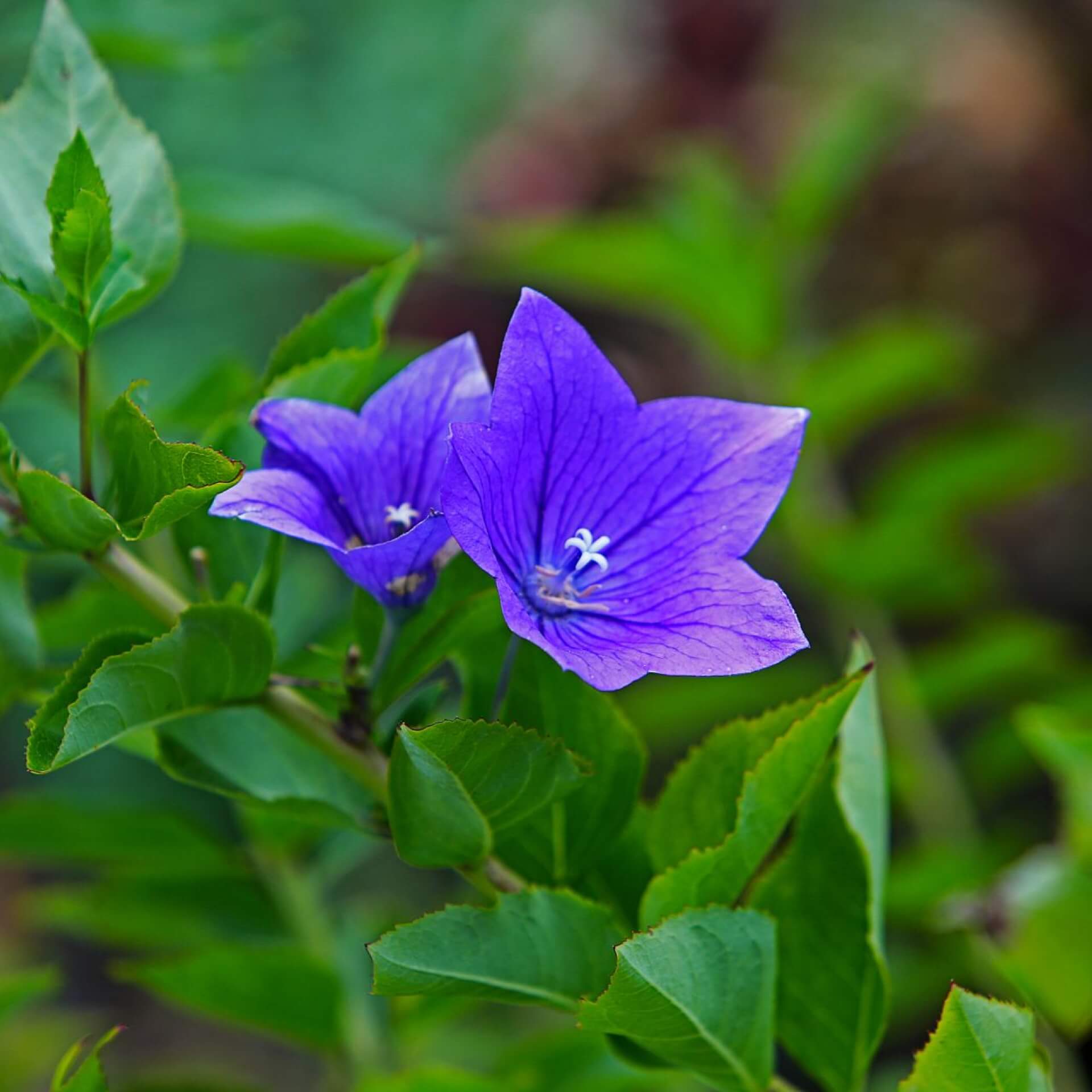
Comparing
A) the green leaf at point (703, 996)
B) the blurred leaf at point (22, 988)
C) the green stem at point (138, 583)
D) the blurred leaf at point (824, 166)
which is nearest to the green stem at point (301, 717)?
the green stem at point (138, 583)

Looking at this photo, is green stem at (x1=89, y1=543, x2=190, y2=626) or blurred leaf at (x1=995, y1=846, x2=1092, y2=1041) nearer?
green stem at (x1=89, y1=543, x2=190, y2=626)

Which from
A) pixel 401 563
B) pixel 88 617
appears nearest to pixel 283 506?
pixel 401 563

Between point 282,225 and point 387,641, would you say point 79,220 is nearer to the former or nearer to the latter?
point 387,641

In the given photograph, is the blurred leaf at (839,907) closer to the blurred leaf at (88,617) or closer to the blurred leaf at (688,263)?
the blurred leaf at (88,617)

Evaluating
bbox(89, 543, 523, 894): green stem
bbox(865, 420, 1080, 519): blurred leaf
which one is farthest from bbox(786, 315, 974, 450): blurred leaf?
bbox(89, 543, 523, 894): green stem

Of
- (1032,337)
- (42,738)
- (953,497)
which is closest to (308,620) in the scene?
(42,738)

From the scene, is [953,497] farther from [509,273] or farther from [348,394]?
[348,394]

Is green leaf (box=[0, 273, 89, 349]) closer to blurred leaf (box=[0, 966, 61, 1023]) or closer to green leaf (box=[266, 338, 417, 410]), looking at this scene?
green leaf (box=[266, 338, 417, 410])
